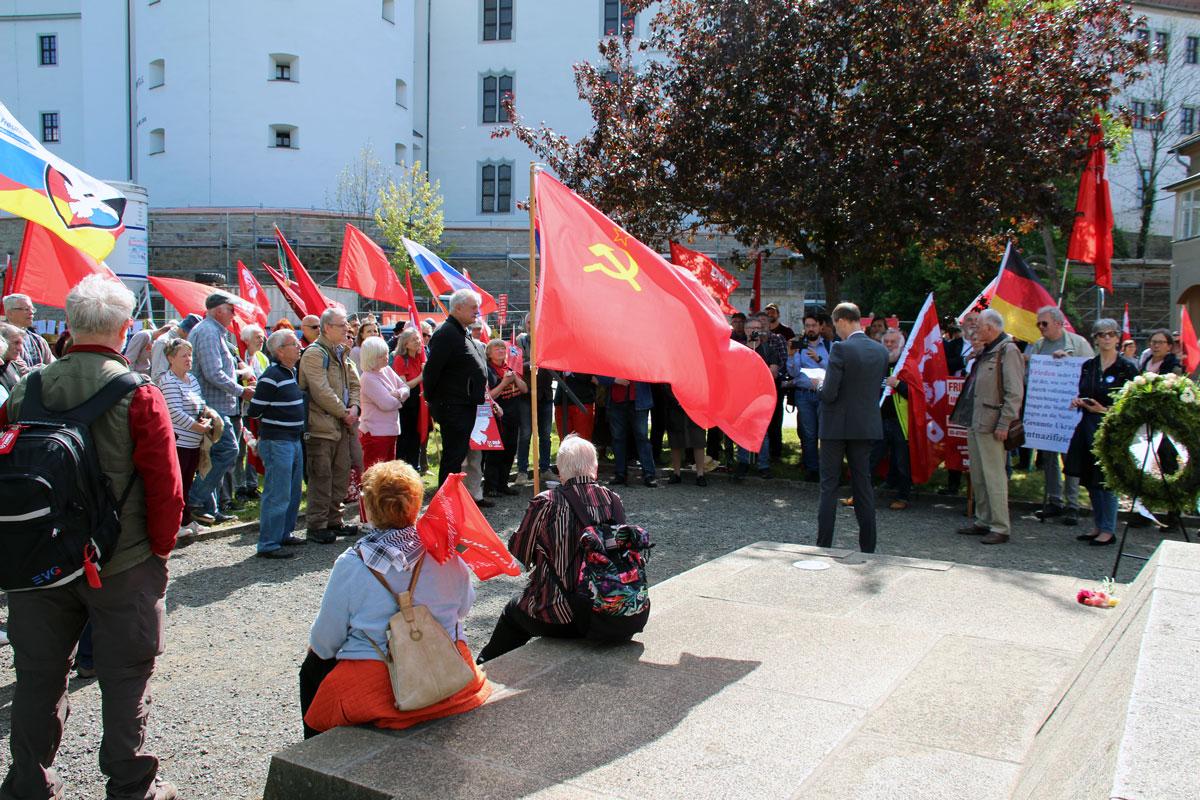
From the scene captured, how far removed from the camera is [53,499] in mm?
3396

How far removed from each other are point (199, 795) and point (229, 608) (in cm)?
281

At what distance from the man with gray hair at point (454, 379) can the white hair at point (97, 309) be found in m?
4.74

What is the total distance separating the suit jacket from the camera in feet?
25.9

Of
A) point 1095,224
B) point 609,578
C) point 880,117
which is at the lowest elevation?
point 609,578

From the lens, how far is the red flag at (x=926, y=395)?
1092 centimetres

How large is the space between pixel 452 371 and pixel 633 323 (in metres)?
3.52

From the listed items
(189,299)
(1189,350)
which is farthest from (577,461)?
(1189,350)

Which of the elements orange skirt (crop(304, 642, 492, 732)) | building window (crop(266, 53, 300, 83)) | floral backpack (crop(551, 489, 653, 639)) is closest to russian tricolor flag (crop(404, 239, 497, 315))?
floral backpack (crop(551, 489, 653, 639))

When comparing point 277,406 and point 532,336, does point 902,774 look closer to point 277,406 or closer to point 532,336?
point 532,336

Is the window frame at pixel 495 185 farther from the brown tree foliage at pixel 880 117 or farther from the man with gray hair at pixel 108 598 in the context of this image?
the man with gray hair at pixel 108 598

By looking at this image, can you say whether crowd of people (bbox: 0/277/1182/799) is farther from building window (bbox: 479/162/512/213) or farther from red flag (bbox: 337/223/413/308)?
building window (bbox: 479/162/512/213)

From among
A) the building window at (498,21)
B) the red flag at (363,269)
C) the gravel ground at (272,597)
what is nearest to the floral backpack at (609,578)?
the gravel ground at (272,597)

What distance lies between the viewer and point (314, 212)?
4488 centimetres

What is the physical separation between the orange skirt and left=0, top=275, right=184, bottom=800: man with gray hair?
27.1 inches
